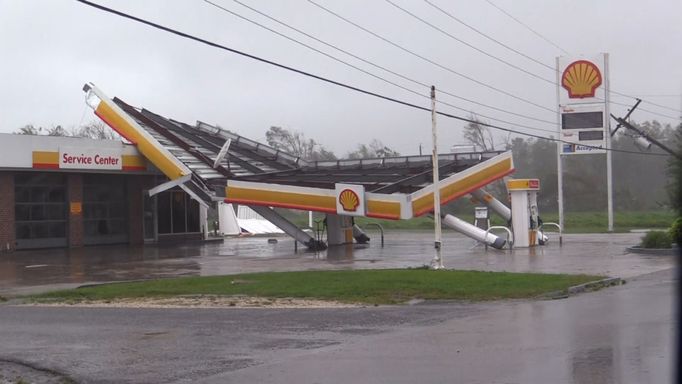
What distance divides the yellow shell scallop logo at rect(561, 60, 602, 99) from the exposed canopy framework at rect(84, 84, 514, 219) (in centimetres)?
1115

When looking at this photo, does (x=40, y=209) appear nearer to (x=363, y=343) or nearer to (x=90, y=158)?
(x=90, y=158)

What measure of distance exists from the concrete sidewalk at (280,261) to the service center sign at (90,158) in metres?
4.02

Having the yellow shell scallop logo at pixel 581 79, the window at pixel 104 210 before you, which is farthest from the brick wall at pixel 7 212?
the yellow shell scallop logo at pixel 581 79

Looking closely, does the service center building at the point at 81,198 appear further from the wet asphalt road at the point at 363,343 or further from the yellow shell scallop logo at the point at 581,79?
the yellow shell scallop logo at the point at 581,79

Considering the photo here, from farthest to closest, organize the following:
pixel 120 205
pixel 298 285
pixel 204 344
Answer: pixel 120 205 → pixel 298 285 → pixel 204 344

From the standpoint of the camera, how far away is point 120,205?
4178cm

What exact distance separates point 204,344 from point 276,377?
106 inches

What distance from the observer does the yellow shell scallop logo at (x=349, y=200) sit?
30.6m

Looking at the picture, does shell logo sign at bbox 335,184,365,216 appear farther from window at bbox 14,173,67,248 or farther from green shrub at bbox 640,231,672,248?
window at bbox 14,173,67,248

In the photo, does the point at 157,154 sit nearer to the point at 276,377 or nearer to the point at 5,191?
the point at 5,191

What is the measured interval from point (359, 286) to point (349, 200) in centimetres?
1360

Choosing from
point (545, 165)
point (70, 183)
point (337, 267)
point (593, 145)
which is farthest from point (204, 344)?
point (545, 165)

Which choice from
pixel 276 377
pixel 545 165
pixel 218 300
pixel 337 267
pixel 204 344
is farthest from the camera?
pixel 545 165

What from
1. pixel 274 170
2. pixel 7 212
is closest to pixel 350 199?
pixel 274 170
